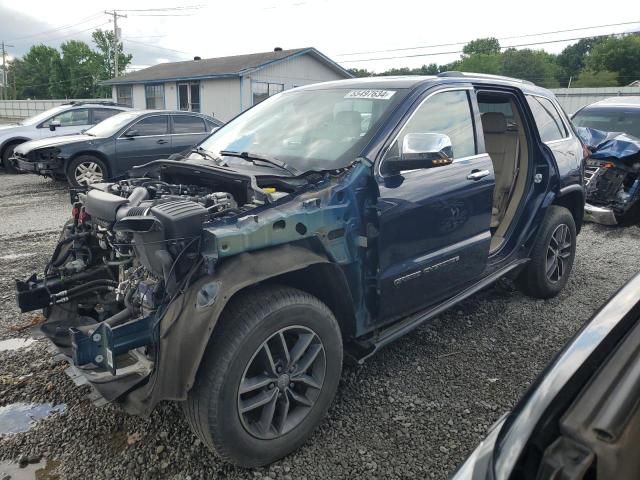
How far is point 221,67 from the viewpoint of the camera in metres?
24.4

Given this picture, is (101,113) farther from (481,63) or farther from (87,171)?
(481,63)

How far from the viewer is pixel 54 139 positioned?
9.69m

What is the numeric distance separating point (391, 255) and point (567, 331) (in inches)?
80.1

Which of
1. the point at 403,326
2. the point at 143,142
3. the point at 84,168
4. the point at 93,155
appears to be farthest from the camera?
the point at 143,142

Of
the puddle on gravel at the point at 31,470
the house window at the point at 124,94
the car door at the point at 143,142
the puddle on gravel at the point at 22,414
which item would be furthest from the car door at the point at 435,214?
the house window at the point at 124,94

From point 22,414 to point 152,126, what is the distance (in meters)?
8.13

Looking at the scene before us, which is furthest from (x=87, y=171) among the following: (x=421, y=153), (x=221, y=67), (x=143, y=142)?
(x=221, y=67)

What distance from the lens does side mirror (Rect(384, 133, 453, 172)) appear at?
2.87 metres

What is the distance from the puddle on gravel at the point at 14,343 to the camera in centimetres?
370

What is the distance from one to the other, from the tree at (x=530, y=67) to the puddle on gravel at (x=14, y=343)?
262ft

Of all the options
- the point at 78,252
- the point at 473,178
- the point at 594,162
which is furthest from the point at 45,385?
the point at 594,162

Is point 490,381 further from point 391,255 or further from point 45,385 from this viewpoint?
point 45,385

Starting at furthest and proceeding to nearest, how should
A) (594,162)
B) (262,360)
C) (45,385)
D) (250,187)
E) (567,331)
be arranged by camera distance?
(594,162) → (567,331) → (45,385) → (250,187) → (262,360)

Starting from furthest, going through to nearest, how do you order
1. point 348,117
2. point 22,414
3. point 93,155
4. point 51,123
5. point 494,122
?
1. point 51,123
2. point 93,155
3. point 494,122
4. point 348,117
5. point 22,414
